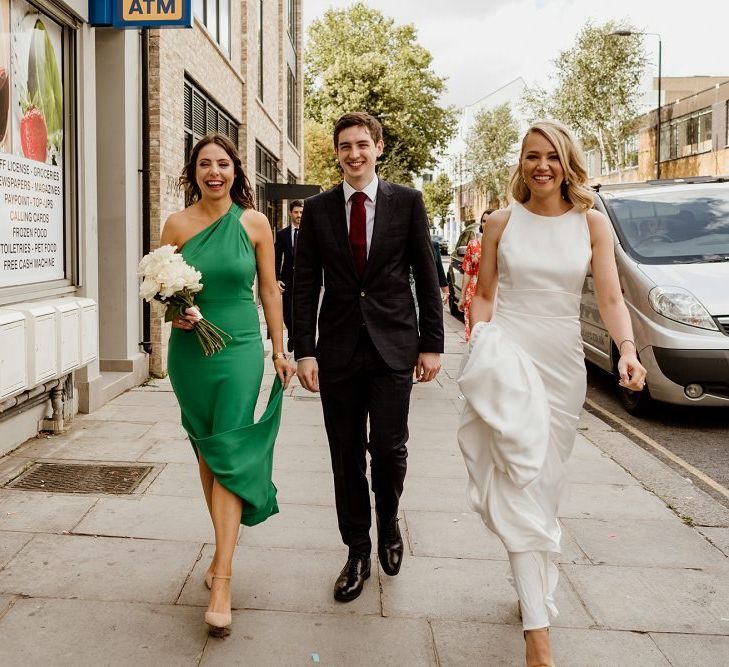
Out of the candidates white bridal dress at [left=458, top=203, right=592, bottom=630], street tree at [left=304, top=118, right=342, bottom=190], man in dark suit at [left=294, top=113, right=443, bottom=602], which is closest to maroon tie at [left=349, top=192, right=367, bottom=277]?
man in dark suit at [left=294, top=113, right=443, bottom=602]

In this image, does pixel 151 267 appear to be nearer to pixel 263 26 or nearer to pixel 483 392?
pixel 483 392

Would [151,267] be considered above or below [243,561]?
above

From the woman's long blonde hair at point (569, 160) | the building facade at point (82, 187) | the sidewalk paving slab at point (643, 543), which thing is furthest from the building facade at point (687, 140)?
the woman's long blonde hair at point (569, 160)

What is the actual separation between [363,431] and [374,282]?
699 millimetres

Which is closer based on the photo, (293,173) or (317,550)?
(317,550)

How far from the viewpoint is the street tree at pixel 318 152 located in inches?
1673

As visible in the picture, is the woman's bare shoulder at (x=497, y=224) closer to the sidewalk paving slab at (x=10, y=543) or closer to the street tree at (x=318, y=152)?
the sidewalk paving slab at (x=10, y=543)

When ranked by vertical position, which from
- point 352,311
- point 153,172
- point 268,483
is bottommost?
point 268,483

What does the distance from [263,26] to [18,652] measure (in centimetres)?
1905

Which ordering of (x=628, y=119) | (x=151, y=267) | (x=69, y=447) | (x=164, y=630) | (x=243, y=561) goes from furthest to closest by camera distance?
1. (x=628, y=119)
2. (x=69, y=447)
3. (x=243, y=561)
4. (x=151, y=267)
5. (x=164, y=630)

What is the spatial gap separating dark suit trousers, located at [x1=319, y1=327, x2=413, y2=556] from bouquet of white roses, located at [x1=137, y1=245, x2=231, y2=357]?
52cm

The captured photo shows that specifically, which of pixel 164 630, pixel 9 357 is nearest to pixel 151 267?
pixel 164 630

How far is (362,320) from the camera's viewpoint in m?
3.60

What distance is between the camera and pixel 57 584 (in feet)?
12.0
